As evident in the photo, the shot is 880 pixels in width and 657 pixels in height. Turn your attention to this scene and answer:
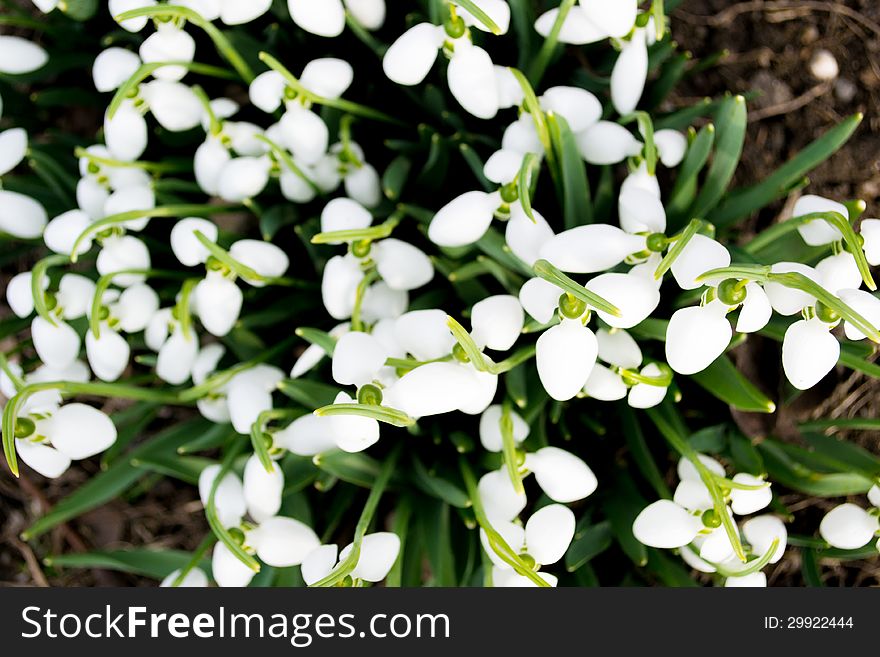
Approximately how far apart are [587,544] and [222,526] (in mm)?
428

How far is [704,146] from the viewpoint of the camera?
928 mm

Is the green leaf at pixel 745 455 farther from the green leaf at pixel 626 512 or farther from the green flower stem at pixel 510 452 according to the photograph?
the green flower stem at pixel 510 452

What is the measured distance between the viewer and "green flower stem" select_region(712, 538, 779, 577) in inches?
32.2

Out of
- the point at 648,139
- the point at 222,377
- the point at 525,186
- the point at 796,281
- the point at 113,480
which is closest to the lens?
the point at 796,281

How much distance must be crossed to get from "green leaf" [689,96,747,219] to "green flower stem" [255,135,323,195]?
451 millimetres

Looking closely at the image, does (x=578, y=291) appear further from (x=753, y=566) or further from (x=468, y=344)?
(x=753, y=566)

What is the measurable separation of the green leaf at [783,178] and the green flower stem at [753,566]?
39 centimetres

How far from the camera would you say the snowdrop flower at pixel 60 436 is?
0.89 m

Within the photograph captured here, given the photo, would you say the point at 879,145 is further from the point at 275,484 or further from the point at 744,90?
the point at 275,484

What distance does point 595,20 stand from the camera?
2.78 feet

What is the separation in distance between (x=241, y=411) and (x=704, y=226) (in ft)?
1.75

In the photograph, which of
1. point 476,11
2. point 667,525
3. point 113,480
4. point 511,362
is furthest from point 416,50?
point 113,480

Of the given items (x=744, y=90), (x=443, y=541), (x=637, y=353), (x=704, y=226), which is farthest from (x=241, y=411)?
(x=744, y=90)

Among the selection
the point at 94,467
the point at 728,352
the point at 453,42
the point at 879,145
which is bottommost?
the point at 94,467
